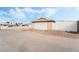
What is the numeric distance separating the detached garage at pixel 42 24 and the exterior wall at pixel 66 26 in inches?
1.9

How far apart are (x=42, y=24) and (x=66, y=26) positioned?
27cm

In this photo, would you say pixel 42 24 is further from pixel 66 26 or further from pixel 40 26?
pixel 66 26

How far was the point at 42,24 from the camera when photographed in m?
1.56

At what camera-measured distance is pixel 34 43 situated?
1.50m

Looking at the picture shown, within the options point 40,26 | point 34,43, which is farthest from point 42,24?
point 34,43

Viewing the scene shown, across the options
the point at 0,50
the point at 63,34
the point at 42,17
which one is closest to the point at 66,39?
the point at 63,34

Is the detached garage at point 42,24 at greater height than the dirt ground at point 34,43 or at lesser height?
greater

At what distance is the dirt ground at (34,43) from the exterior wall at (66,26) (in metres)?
0.08

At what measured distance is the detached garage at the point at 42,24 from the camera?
1.54 meters

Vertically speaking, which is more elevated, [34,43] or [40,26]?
[40,26]

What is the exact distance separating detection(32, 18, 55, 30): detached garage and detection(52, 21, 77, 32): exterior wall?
5cm
